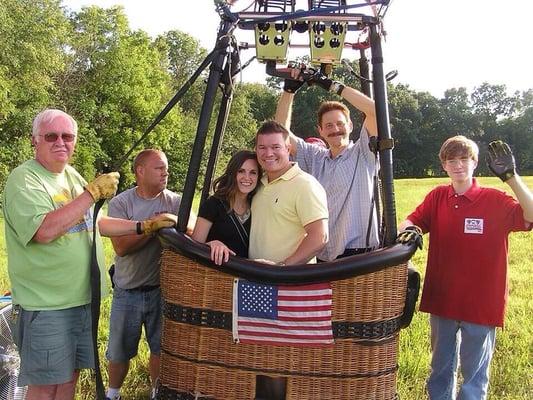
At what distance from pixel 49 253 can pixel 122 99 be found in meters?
30.3

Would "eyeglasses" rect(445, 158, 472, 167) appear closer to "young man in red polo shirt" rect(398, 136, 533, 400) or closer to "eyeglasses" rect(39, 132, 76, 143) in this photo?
"young man in red polo shirt" rect(398, 136, 533, 400)

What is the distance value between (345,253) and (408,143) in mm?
47806

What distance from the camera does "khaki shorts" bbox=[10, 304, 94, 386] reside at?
2.84 metres

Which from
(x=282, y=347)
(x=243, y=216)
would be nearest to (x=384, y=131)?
(x=243, y=216)

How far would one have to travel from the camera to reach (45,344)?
285 centimetres

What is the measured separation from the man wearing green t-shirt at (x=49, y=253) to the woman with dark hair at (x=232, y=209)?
178mm

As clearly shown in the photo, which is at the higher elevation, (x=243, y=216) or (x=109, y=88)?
(x=109, y=88)

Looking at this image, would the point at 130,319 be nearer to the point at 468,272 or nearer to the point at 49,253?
the point at 49,253

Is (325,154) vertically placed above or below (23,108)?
below

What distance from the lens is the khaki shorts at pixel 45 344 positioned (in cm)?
284

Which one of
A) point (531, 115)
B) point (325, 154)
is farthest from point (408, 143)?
point (325, 154)

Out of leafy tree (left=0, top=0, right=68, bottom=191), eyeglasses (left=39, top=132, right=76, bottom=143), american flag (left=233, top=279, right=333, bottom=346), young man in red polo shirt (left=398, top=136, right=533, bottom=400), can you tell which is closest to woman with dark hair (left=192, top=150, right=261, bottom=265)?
american flag (left=233, top=279, right=333, bottom=346)

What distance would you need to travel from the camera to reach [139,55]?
33750 millimetres

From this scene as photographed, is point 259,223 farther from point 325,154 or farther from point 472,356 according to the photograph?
point 472,356
